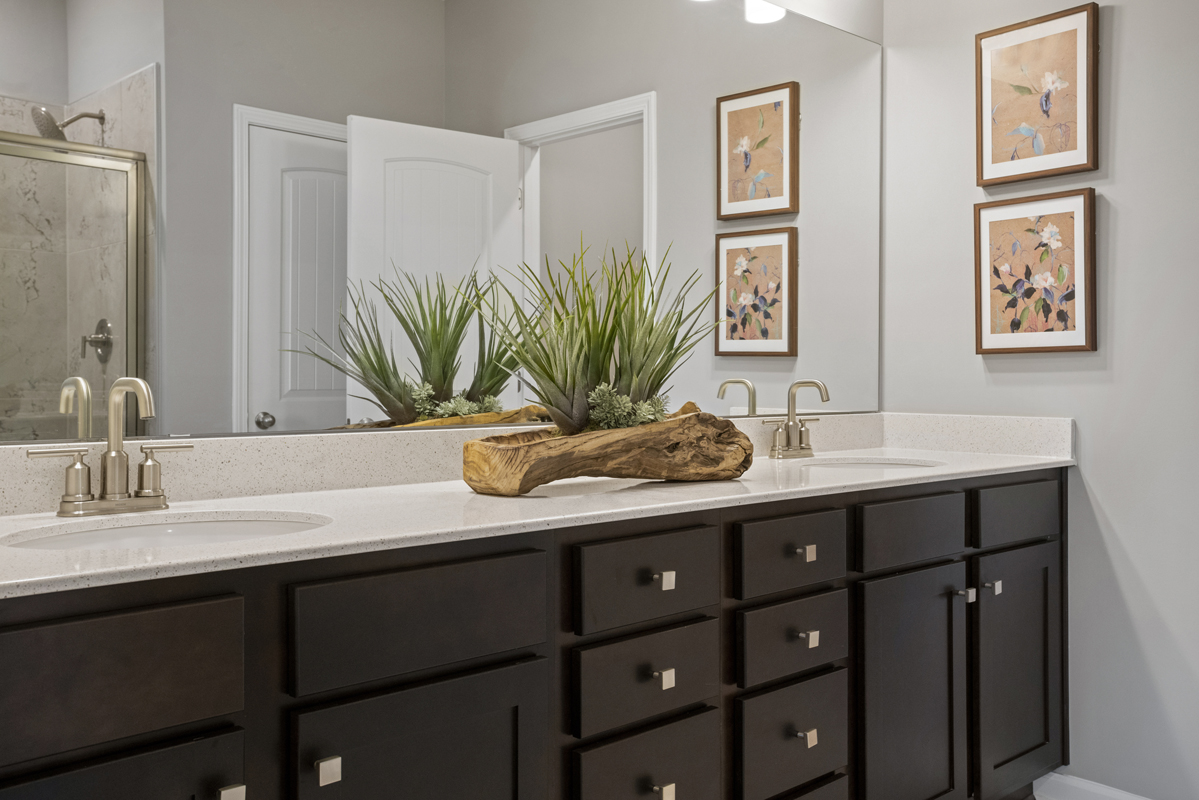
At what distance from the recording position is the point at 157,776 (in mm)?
972

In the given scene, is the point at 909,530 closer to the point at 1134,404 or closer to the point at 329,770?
the point at 1134,404

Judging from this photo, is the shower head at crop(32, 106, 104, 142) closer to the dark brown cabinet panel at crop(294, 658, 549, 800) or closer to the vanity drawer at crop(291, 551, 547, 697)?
the vanity drawer at crop(291, 551, 547, 697)

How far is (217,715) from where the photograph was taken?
1.02 m

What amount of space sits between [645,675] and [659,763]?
14cm

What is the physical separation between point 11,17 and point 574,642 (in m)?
1.22

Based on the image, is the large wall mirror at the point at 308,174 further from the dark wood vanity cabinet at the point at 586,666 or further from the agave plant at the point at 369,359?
the dark wood vanity cabinet at the point at 586,666

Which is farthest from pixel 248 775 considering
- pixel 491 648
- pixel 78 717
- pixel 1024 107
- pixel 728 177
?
pixel 1024 107

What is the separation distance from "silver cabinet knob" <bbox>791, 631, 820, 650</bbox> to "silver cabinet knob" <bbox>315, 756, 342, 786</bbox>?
0.87 metres

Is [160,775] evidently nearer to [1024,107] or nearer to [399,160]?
[399,160]

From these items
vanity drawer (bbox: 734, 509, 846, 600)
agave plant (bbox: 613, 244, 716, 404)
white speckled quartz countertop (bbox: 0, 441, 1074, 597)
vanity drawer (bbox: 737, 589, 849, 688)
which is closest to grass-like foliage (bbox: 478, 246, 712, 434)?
agave plant (bbox: 613, 244, 716, 404)

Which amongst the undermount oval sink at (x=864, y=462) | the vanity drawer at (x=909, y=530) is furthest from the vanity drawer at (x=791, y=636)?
the undermount oval sink at (x=864, y=462)

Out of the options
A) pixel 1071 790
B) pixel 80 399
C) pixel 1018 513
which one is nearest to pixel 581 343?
pixel 80 399

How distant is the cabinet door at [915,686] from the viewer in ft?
6.03

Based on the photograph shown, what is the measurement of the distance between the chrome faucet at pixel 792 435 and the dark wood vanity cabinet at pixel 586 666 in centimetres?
45
